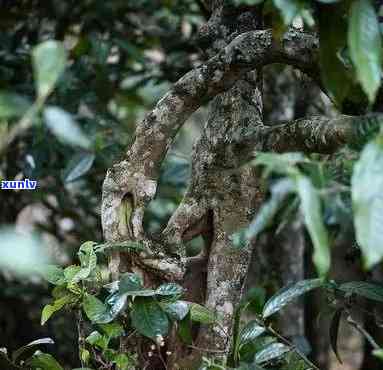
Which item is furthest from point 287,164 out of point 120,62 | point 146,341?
point 120,62

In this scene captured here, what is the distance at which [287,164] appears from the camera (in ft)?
2.47

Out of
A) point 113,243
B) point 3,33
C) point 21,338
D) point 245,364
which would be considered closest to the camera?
point 245,364

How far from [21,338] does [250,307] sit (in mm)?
1832

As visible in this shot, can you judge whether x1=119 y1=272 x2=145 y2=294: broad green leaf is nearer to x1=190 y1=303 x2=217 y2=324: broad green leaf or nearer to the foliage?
the foliage

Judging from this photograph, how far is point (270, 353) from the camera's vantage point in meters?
1.14

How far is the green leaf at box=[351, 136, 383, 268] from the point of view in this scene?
26.9 inches

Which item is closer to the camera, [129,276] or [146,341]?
[129,276]

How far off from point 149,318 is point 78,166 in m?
0.94

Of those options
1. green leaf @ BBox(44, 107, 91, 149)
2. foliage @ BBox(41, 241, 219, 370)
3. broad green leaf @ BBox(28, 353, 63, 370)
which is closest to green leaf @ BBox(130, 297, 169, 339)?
foliage @ BBox(41, 241, 219, 370)

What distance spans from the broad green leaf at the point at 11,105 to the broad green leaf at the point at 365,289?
2.32 ft

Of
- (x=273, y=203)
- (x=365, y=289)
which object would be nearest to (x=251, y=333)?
(x=365, y=289)

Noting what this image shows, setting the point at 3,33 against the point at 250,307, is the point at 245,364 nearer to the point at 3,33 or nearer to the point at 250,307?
the point at 250,307

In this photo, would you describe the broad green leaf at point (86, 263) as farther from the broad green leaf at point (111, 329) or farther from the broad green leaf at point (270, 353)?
the broad green leaf at point (270, 353)

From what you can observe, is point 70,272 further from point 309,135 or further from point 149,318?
point 309,135
